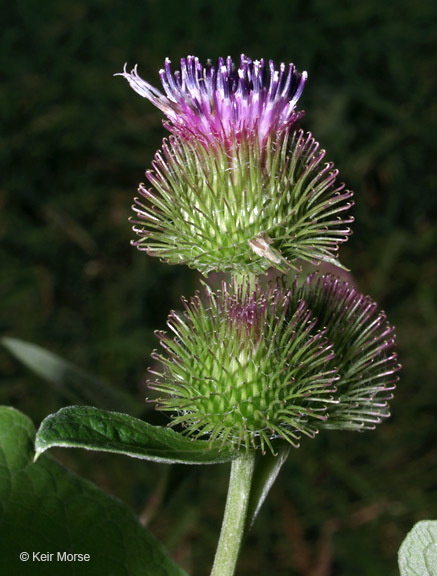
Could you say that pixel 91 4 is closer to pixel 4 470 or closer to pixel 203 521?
pixel 203 521

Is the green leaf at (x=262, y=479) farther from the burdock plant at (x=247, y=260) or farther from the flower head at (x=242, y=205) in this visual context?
the flower head at (x=242, y=205)

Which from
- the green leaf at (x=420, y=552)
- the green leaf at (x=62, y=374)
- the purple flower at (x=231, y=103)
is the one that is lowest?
the green leaf at (x=420, y=552)

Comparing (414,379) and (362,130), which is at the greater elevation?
(362,130)

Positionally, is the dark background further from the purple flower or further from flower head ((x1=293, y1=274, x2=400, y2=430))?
the purple flower

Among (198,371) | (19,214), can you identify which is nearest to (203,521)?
(19,214)

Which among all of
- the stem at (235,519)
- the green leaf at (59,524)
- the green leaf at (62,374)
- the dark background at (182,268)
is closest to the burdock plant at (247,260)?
the stem at (235,519)

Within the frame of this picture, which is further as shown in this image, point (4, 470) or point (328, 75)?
point (328, 75)

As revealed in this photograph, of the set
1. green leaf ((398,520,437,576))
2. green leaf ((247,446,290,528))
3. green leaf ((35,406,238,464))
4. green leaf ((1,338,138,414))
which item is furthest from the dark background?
green leaf ((398,520,437,576))
